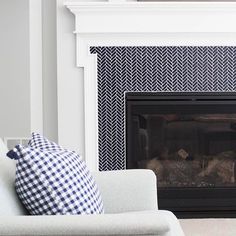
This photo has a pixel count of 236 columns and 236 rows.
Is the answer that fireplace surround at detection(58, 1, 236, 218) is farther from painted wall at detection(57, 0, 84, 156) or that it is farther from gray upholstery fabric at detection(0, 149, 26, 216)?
gray upholstery fabric at detection(0, 149, 26, 216)

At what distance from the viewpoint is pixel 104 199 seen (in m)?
2.38

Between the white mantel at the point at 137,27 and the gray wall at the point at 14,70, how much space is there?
448 millimetres

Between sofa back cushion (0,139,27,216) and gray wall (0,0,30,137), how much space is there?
2.04 metres

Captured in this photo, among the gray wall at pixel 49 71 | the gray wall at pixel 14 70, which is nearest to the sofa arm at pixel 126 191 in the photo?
the gray wall at pixel 49 71

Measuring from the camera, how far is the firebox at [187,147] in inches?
151

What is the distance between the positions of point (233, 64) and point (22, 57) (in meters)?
1.53

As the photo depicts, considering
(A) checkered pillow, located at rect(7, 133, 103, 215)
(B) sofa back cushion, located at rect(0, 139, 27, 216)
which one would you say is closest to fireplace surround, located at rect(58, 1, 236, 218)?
(B) sofa back cushion, located at rect(0, 139, 27, 216)

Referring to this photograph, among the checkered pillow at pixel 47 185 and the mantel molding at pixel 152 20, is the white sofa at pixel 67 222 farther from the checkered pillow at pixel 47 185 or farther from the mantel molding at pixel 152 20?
the mantel molding at pixel 152 20

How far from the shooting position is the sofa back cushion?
68.5 inches

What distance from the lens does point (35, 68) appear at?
3.84m

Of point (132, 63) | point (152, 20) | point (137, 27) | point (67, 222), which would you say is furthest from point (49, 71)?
point (67, 222)

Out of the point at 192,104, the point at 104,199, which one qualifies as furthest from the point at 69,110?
the point at 104,199

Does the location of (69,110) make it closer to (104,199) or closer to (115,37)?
(115,37)

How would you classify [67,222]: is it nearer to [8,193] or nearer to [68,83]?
[8,193]
